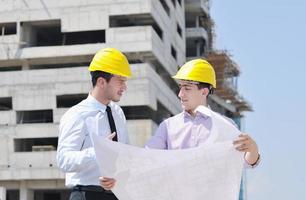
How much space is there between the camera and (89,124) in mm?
4246

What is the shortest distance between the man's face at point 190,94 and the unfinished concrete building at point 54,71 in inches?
1261

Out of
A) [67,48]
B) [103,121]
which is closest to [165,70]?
[67,48]

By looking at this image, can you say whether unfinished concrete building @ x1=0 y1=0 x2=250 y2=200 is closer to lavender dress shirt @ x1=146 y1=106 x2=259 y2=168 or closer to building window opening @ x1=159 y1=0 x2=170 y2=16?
building window opening @ x1=159 y1=0 x2=170 y2=16

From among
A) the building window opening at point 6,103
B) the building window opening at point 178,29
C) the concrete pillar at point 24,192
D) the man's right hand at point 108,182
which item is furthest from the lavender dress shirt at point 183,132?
the building window opening at point 178,29

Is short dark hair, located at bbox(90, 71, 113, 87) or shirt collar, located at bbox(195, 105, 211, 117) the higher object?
short dark hair, located at bbox(90, 71, 113, 87)

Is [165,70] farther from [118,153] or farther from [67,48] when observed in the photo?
[118,153]

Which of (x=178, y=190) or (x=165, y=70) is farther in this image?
(x=165, y=70)

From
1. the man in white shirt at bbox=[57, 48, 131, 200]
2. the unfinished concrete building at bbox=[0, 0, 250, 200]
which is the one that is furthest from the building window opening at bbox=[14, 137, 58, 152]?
the man in white shirt at bbox=[57, 48, 131, 200]

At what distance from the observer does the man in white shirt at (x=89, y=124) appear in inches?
161

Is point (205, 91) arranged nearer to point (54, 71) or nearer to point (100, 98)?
point (100, 98)

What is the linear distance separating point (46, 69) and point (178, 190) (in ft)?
116

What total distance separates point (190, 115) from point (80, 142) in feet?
2.80

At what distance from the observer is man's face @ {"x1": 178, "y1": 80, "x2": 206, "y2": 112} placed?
14.6 ft

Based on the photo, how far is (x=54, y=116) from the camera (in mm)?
37438
